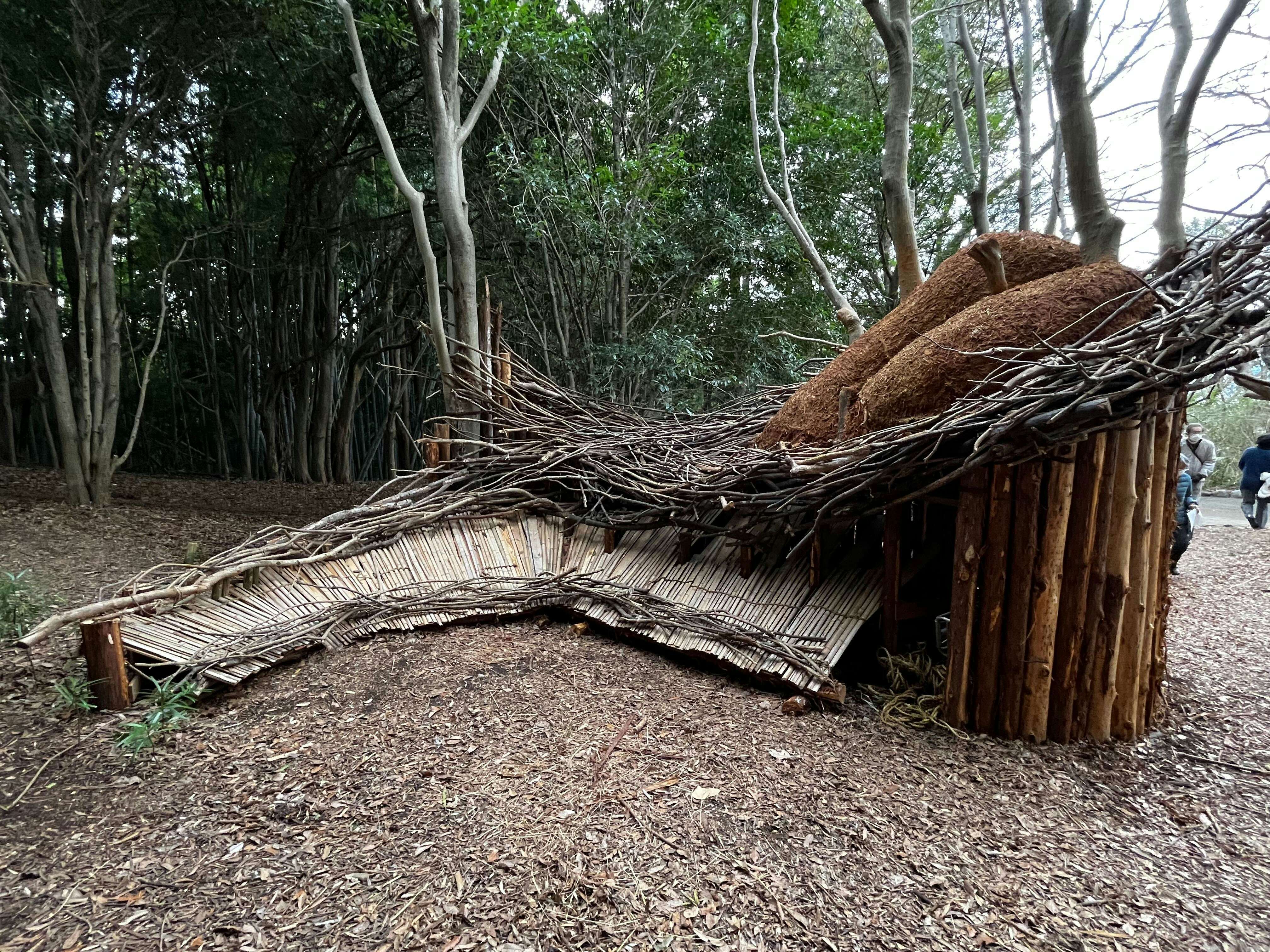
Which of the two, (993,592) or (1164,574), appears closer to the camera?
(993,592)

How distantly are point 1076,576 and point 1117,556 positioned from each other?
17 cm

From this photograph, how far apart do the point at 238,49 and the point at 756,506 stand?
258 inches

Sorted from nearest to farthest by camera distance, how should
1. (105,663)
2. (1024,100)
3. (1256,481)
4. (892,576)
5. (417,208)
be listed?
(105,663) → (892,576) → (417,208) → (1024,100) → (1256,481)

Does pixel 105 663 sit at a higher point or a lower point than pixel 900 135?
lower

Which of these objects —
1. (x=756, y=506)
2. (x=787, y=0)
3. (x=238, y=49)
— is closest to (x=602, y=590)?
(x=756, y=506)

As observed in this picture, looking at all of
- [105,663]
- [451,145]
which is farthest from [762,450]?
[451,145]

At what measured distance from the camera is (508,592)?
322 cm

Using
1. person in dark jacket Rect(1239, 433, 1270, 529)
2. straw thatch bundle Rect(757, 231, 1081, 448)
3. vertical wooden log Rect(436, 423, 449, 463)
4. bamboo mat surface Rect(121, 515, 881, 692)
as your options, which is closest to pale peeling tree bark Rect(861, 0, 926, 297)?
straw thatch bundle Rect(757, 231, 1081, 448)

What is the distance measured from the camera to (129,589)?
8.18 ft

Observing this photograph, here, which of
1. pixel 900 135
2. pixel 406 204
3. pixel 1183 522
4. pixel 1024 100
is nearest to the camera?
pixel 900 135

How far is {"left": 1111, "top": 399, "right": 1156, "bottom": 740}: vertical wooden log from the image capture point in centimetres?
208

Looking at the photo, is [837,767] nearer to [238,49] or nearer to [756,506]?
[756,506]

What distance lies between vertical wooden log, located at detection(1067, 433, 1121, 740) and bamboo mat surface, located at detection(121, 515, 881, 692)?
681mm

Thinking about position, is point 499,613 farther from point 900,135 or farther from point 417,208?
point 900,135
